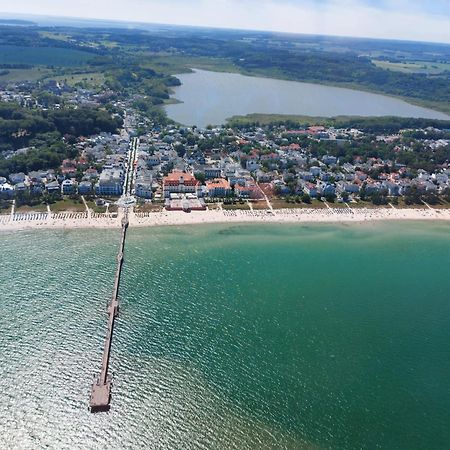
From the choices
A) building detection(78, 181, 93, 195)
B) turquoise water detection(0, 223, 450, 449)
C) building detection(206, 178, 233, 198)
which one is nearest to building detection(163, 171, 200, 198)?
building detection(206, 178, 233, 198)

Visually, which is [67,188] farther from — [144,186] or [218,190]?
[218,190]

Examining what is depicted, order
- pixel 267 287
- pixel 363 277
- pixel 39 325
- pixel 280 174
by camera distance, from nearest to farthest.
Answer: pixel 39 325 → pixel 267 287 → pixel 363 277 → pixel 280 174

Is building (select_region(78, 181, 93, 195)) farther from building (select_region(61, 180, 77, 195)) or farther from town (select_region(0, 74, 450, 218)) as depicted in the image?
building (select_region(61, 180, 77, 195))

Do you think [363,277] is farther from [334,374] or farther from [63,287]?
[63,287]

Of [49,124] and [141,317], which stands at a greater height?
[49,124]

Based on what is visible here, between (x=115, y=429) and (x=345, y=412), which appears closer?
(x=115, y=429)

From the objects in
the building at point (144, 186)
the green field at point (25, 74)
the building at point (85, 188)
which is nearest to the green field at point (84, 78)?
the green field at point (25, 74)

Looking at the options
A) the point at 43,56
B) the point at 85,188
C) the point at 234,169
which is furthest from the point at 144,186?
the point at 43,56

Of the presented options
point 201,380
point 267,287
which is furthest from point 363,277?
point 201,380
